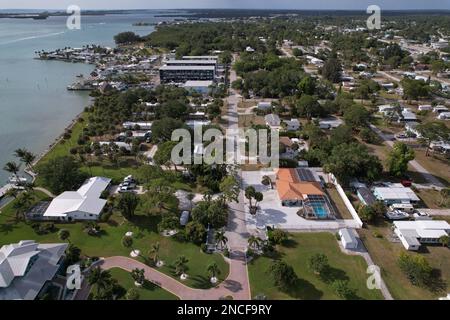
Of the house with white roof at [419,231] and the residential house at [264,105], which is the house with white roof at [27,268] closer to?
the house with white roof at [419,231]

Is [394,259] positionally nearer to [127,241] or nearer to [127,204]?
[127,241]

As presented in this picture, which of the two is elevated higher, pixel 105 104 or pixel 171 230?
pixel 105 104

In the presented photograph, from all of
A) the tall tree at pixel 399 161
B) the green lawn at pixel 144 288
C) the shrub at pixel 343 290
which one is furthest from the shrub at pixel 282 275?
the tall tree at pixel 399 161

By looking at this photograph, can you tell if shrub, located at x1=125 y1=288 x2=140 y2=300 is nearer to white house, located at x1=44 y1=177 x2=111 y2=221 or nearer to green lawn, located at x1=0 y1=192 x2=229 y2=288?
green lawn, located at x1=0 y1=192 x2=229 y2=288

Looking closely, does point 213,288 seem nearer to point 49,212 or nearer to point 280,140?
point 49,212

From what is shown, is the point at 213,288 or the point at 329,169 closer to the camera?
the point at 213,288

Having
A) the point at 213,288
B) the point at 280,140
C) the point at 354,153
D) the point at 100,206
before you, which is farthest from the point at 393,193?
the point at 100,206
